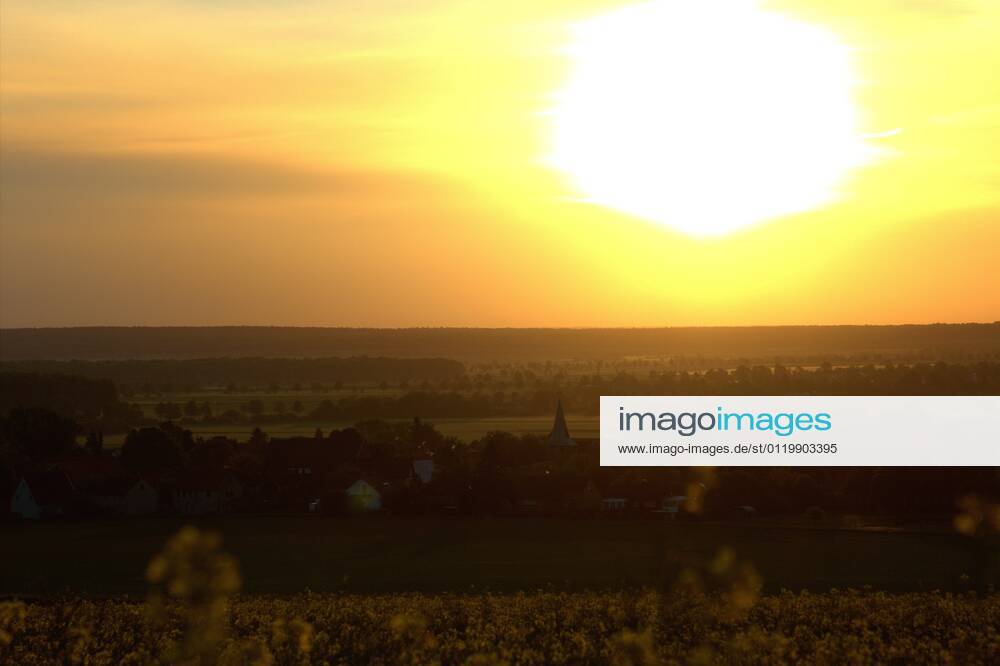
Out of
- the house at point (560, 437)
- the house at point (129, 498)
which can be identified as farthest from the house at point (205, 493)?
the house at point (560, 437)

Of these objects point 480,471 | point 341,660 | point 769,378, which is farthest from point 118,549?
point 769,378

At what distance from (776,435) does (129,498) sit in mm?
24561

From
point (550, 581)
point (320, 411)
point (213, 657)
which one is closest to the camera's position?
point (213, 657)

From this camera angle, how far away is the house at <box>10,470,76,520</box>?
4816 centimetres

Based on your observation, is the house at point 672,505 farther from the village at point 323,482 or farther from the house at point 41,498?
the house at point 41,498

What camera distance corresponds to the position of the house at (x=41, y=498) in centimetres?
4816

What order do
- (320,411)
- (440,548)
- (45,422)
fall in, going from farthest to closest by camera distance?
(320,411) → (45,422) → (440,548)

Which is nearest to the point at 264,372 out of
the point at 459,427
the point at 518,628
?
the point at 459,427

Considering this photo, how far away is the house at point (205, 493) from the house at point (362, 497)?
15.5 ft

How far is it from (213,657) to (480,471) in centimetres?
2323

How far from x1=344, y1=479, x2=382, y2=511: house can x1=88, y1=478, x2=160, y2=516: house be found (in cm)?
754

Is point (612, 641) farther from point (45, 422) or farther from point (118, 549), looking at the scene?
point (45, 422)

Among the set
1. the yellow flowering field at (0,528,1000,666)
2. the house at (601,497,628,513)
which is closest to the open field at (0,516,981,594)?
the house at (601,497,628,513)

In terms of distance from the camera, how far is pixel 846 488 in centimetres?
4419
